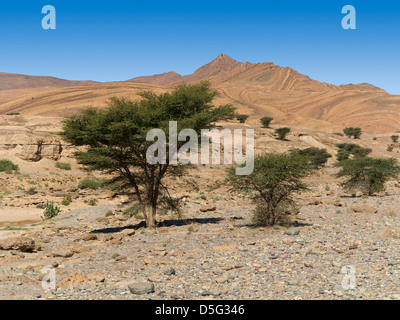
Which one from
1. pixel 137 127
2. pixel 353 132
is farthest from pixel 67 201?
pixel 353 132

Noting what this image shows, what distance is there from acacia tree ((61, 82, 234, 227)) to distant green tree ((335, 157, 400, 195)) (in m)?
14.0

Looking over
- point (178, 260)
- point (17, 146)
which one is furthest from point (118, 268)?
point (17, 146)

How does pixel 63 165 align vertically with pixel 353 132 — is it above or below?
below

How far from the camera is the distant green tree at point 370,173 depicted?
2798cm

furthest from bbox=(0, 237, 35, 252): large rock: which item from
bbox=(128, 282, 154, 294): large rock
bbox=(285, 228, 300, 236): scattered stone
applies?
bbox=(285, 228, 300, 236): scattered stone

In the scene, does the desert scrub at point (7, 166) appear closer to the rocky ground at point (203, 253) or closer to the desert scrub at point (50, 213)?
the rocky ground at point (203, 253)

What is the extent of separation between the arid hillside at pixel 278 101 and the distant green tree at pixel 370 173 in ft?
159

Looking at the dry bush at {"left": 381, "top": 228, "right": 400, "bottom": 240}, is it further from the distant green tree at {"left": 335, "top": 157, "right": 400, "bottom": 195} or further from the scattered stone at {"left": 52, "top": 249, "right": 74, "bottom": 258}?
the distant green tree at {"left": 335, "top": 157, "right": 400, "bottom": 195}

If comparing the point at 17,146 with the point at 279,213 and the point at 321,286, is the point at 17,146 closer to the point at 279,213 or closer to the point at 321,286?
the point at 279,213

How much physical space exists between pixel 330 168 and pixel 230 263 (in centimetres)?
3956

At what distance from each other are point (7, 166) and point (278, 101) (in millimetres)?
94200

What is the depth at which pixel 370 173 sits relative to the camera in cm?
2798

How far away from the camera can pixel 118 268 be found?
11055 mm

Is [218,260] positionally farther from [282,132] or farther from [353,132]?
[353,132]
